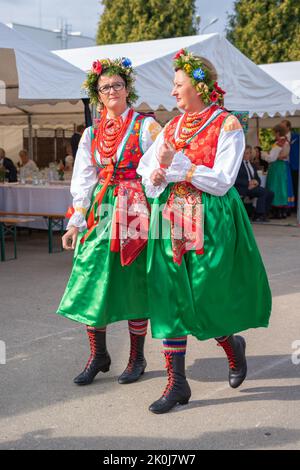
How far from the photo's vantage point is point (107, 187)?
3850mm

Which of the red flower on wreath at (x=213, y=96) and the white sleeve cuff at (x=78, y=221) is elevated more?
the red flower on wreath at (x=213, y=96)

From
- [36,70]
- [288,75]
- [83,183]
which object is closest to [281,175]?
[288,75]

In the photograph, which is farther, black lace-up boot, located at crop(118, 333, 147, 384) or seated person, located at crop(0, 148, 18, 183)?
seated person, located at crop(0, 148, 18, 183)

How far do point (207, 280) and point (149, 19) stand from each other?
1154 inches

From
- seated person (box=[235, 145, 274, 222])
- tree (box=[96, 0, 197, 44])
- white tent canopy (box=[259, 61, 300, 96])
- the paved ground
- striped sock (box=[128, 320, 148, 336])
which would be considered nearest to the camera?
the paved ground

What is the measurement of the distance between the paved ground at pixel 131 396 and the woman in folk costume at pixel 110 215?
0.45m

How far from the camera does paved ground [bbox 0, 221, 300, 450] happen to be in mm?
3219

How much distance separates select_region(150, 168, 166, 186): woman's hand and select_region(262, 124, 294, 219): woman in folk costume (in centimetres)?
979

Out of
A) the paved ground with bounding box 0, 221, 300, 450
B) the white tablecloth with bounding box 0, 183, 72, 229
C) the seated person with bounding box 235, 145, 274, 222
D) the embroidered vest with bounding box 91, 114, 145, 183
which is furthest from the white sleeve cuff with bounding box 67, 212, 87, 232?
the seated person with bounding box 235, 145, 274, 222

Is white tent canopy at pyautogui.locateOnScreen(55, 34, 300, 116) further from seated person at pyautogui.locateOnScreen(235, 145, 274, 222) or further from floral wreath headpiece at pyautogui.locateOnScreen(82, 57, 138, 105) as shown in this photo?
floral wreath headpiece at pyautogui.locateOnScreen(82, 57, 138, 105)

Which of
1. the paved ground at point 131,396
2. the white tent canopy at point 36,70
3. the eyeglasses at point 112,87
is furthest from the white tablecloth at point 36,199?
the eyeglasses at point 112,87

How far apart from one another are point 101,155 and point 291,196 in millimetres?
9796

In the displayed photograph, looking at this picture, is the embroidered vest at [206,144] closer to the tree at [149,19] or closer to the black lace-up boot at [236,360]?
the black lace-up boot at [236,360]

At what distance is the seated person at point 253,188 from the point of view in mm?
12062
